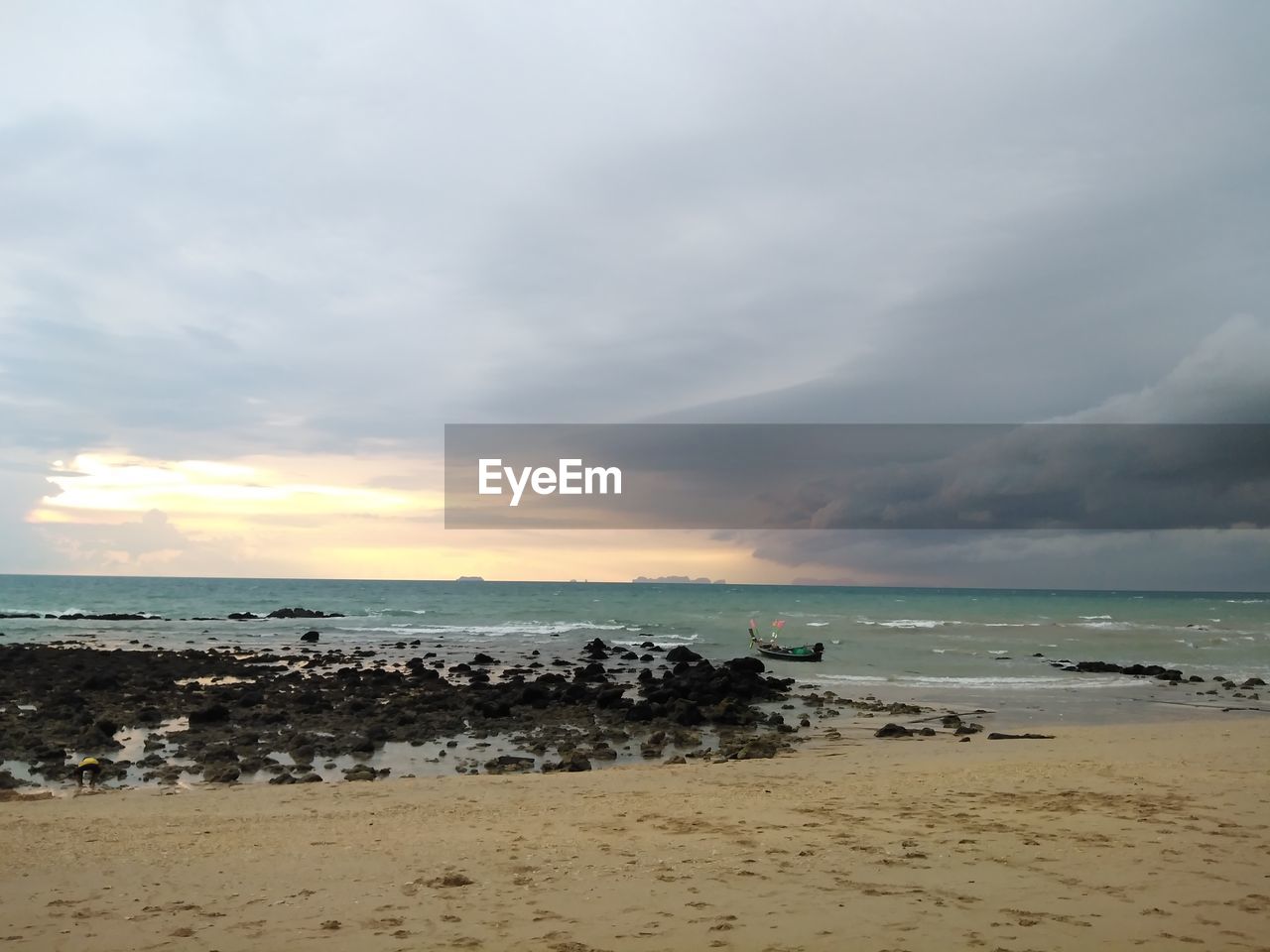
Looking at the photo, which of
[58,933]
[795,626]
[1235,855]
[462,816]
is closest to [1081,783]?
[1235,855]

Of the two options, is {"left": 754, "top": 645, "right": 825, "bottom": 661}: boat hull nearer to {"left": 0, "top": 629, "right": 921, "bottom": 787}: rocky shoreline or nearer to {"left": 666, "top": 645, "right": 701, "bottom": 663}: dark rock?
{"left": 666, "top": 645, "right": 701, "bottom": 663}: dark rock

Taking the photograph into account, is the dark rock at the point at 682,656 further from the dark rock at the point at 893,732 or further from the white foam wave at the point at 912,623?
the white foam wave at the point at 912,623

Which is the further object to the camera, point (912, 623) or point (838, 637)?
point (912, 623)

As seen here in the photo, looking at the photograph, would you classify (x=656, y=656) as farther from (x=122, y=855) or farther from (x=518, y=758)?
(x=122, y=855)

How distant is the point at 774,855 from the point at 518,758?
912 cm

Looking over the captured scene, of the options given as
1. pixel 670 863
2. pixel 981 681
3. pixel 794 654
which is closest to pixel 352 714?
pixel 670 863

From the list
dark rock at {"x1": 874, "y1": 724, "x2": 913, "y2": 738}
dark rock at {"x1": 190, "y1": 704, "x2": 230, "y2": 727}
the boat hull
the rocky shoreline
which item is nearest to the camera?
the rocky shoreline

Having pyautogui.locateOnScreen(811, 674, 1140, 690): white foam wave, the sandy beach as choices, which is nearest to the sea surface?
pyautogui.locateOnScreen(811, 674, 1140, 690): white foam wave

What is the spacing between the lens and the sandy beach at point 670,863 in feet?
21.4

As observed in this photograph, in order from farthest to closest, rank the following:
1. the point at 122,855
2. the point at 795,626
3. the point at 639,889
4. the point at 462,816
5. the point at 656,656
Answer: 1. the point at 795,626
2. the point at 656,656
3. the point at 462,816
4. the point at 122,855
5. the point at 639,889

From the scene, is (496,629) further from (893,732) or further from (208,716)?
(893,732)

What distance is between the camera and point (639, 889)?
750 cm

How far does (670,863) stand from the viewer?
27.4 feet

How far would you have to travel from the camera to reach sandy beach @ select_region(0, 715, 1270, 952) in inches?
257
